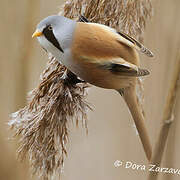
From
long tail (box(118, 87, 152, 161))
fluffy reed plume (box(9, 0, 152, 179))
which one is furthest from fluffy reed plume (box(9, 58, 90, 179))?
long tail (box(118, 87, 152, 161))

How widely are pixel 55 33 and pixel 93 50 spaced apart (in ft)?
0.33

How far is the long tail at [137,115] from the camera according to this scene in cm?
80

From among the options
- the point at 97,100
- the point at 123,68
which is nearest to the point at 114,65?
the point at 123,68

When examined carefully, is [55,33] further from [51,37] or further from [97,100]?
[97,100]

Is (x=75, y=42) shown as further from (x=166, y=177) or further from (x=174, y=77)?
(x=166, y=177)

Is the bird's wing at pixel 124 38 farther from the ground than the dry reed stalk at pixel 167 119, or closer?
farther from the ground

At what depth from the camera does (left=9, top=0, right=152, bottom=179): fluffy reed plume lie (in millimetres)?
764

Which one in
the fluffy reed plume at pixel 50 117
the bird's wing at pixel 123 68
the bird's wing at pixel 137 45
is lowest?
the fluffy reed plume at pixel 50 117

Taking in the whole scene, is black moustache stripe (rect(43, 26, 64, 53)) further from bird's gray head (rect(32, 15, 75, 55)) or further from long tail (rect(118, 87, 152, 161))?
long tail (rect(118, 87, 152, 161))

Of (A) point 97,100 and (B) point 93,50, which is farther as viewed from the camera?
(A) point 97,100

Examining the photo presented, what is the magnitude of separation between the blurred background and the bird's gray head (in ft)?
0.24

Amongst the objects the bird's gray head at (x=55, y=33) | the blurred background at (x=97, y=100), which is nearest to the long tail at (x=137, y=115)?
the blurred background at (x=97, y=100)

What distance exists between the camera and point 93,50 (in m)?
0.75

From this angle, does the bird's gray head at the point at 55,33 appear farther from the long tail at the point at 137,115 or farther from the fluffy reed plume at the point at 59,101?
the long tail at the point at 137,115
